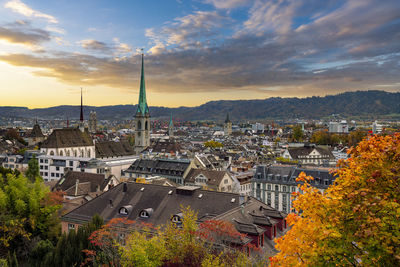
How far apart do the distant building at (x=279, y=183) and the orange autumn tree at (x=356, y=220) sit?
55804 mm

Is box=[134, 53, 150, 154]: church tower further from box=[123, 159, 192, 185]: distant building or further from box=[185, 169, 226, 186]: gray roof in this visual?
box=[185, 169, 226, 186]: gray roof

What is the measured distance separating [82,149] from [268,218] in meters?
94.6

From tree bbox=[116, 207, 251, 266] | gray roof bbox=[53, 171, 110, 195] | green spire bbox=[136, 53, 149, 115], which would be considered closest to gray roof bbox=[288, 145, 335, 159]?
green spire bbox=[136, 53, 149, 115]

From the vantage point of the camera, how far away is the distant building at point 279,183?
67.9 metres

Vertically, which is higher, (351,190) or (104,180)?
(351,190)

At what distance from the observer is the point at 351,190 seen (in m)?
13.0

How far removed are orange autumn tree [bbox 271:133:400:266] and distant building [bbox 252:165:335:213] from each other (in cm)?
5580

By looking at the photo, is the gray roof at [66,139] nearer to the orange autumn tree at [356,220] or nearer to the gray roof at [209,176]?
the gray roof at [209,176]

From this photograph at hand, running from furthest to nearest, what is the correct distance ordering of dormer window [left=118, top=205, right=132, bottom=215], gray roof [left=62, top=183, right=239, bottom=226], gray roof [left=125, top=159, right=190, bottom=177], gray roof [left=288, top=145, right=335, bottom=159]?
gray roof [left=288, top=145, right=335, bottom=159] < gray roof [left=125, top=159, right=190, bottom=177] < dormer window [left=118, top=205, right=132, bottom=215] < gray roof [left=62, top=183, right=239, bottom=226]

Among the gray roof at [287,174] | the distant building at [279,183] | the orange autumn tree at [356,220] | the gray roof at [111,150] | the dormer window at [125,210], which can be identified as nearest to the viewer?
the orange autumn tree at [356,220]

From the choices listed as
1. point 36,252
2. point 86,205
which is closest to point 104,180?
point 86,205

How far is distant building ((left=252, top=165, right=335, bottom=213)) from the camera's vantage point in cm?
6788

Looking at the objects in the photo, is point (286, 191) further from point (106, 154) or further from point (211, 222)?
point (106, 154)

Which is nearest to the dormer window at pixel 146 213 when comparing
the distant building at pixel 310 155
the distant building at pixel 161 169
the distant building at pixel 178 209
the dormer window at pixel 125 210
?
the distant building at pixel 178 209
